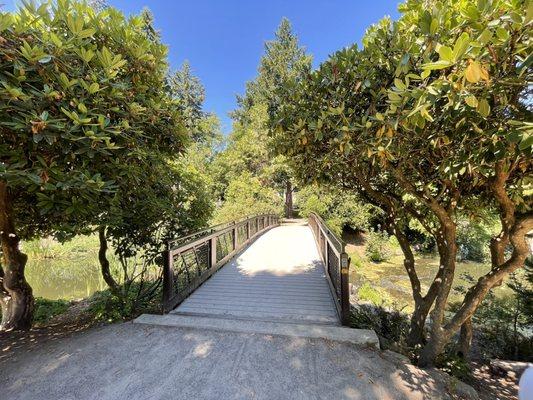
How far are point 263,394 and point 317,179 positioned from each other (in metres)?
3.09

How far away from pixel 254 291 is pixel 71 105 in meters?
3.92

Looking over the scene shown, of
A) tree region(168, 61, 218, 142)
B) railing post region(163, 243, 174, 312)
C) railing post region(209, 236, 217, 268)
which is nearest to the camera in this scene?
A: railing post region(163, 243, 174, 312)

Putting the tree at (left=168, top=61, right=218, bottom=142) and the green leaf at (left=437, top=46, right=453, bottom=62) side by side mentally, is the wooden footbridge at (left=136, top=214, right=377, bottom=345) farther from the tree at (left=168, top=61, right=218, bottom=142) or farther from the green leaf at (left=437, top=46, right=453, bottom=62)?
the tree at (left=168, top=61, right=218, bottom=142)

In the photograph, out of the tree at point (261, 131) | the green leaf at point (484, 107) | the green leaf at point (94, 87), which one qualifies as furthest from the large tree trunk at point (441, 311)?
the tree at point (261, 131)

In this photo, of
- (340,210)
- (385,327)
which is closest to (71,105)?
(385,327)

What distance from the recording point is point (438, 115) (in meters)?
2.36

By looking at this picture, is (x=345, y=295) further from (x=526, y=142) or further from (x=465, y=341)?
(x=526, y=142)

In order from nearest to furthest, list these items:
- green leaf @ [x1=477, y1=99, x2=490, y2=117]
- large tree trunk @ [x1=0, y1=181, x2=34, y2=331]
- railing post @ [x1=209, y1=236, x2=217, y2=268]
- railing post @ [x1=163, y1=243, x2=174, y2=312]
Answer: green leaf @ [x1=477, y1=99, x2=490, y2=117], large tree trunk @ [x1=0, y1=181, x2=34, y2=331], railing post @ [x1=163, y1=243, x2=174, y2=312], railing post @ [x1=209, y1=236, x2=217, y2=268]

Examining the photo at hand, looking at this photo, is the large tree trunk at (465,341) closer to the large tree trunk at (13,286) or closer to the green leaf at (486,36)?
A: the green leaf at (486,36)

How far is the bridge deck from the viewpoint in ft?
13.1

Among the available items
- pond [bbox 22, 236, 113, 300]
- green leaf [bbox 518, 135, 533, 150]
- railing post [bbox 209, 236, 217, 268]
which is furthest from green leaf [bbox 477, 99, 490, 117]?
pond [bbox 22, 236, 113, 300]

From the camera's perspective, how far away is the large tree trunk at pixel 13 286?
372 cm

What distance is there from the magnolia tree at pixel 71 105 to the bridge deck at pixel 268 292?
2.28 m

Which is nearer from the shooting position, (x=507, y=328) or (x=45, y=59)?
(x=45, y=59)
